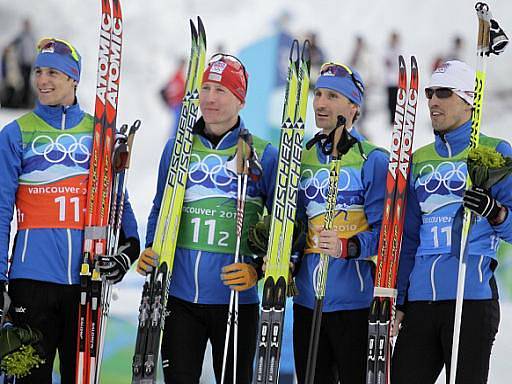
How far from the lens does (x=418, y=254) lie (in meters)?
3.54

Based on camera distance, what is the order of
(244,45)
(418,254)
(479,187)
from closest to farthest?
(479,187) < (418,254) < (244,45)

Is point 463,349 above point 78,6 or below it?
below

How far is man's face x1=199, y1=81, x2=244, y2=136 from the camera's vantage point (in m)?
3.72

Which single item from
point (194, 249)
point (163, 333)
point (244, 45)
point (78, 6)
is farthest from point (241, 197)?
point (78, 6)

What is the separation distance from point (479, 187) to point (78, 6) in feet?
12.6

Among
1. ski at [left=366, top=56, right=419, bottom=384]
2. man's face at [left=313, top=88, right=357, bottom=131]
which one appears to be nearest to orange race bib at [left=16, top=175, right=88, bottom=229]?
man's face at [left=313, top=88, right=357, bottom=131]

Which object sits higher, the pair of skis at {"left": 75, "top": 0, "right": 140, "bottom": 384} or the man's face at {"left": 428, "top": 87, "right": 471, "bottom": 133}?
the man's face at {"left": 428, "top": 87, "right": 471, "bottom": 133}

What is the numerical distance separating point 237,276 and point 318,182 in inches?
18.4

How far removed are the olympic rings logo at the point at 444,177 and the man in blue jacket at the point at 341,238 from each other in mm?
175

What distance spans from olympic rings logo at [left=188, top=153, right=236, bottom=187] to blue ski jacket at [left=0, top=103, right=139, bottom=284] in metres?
0.40

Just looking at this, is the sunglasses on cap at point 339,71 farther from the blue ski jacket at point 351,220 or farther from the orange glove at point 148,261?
the orange glove at point 148,261

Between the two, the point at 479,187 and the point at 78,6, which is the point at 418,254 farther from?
the point at 78,6

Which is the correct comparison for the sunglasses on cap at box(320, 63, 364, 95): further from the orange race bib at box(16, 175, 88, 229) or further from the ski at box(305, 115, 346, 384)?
the orange race bib at box(16, 175, 88, 229)

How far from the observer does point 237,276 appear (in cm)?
359
